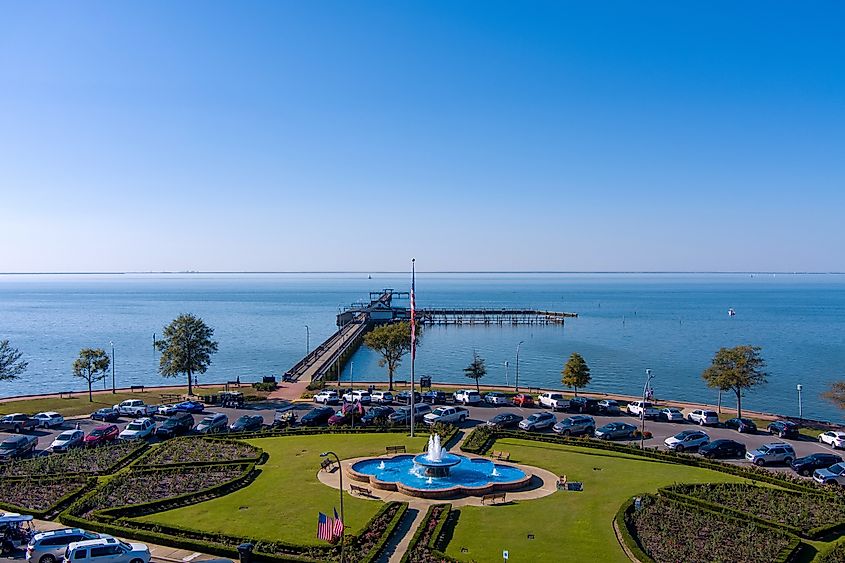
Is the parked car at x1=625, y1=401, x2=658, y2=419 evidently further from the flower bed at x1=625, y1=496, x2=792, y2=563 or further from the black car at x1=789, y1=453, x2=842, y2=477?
the flower bed at x1=625, y1=496, x2=792, y2=563

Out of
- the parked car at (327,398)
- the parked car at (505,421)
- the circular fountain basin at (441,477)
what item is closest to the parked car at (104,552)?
the circular fountain basin at (441,477)

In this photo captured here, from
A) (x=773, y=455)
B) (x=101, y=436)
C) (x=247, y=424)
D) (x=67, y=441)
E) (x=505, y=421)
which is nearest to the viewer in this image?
(x=773, y=455)

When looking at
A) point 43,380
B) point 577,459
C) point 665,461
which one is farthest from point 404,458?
point 43,380

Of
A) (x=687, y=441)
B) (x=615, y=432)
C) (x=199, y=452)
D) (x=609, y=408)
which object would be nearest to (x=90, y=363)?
(x=199, y=452)

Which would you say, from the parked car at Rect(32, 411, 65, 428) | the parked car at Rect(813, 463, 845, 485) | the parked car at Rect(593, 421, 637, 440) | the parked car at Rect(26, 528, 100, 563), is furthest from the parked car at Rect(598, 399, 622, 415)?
the parked car at Rect(32, 411, 65, 428)

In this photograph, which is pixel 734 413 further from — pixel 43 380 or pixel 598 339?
pixel 43 380

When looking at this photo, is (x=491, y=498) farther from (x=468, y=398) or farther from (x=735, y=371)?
(x=735, y=371)
